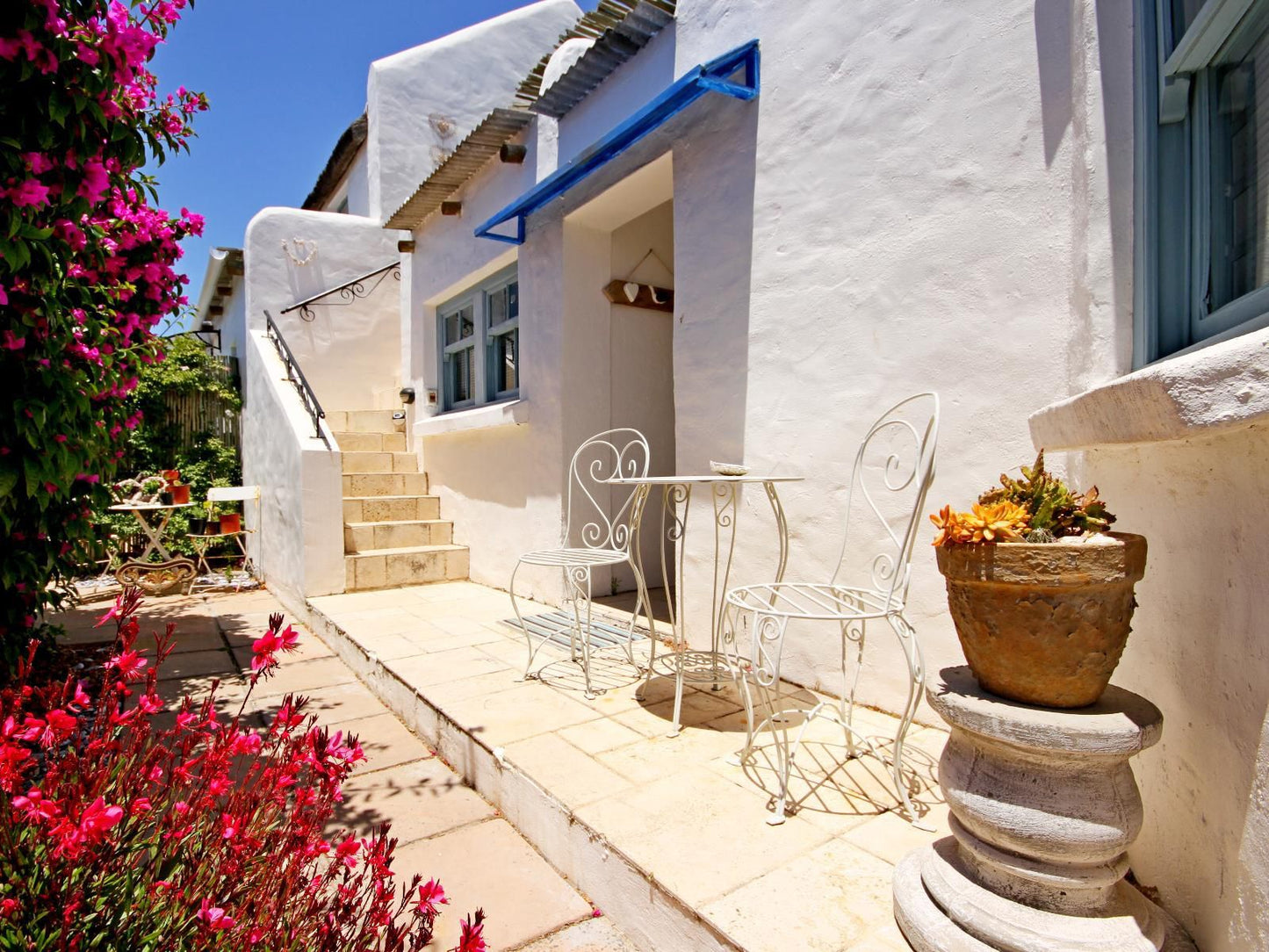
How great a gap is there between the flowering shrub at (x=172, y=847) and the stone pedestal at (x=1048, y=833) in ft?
3.28

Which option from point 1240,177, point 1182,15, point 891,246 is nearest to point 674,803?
point 1240,177

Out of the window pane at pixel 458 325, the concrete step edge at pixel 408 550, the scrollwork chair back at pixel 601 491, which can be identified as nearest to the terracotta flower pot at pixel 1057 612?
the scrollwork chair back at pixel 601 491

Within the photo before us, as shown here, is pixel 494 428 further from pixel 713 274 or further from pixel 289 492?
pixel 713 274

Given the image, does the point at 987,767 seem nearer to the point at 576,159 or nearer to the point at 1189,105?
the point at 1189,105

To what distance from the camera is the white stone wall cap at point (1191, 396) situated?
1043 millimetres

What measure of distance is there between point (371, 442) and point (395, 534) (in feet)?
5.59

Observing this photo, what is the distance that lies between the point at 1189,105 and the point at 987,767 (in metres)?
1.67

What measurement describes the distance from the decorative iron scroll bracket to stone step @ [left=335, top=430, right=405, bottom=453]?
218 cm

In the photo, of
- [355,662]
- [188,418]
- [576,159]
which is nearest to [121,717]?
[355,662]

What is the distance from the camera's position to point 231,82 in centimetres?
408

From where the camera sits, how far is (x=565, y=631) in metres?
4.33

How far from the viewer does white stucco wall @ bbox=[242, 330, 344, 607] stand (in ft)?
18.8

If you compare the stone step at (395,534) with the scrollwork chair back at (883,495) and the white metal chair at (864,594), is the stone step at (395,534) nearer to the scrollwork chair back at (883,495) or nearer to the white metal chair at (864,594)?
the white metal chair at (864,594)

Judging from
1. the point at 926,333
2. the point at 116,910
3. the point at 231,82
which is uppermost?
the point at 231,82
